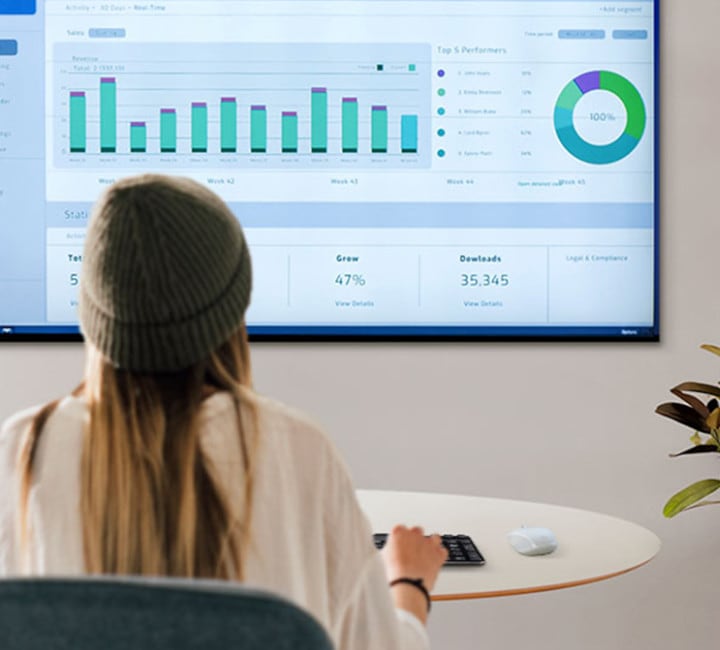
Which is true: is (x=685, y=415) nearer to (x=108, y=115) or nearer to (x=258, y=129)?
(x=258, y=129)

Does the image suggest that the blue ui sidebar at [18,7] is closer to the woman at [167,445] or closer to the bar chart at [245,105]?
the bar chart at [245,105]

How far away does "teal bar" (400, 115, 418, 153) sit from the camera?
9.70ft

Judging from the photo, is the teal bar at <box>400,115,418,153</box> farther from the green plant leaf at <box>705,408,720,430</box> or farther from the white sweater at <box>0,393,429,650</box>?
the white sweater at <box>0,393,429,650</box>

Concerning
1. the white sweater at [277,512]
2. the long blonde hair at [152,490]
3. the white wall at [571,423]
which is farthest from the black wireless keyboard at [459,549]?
the white wall at [571,423]

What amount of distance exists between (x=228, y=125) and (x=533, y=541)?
167cm

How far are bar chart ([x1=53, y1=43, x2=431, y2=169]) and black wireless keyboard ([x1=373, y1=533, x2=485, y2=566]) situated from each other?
1415mm

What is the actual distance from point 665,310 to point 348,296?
2.98 ft

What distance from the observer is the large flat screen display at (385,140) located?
116 inches

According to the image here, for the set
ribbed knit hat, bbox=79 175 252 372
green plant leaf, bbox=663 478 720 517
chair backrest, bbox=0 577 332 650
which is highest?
ribbed knit hat, bbox=79 175 252 372

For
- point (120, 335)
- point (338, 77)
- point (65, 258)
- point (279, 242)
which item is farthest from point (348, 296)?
point (120, 335)

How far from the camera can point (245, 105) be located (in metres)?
2.96

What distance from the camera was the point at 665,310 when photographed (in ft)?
9.80

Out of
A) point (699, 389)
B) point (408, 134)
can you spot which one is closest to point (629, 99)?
point (408, 134)

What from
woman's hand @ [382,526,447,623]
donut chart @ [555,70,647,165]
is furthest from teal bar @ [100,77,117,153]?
woman's hand @ [382,526,447,623]
